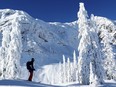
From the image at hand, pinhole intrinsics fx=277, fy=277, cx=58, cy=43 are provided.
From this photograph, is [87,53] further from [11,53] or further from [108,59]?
[11,53]

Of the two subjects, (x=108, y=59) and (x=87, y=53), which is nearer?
(x=87, y=53)

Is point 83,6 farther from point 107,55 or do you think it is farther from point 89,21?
point 107,55

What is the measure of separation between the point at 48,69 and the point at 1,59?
A: 13434 centimetres

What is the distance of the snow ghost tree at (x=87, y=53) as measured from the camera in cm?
3925

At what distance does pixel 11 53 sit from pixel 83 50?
70.9ft

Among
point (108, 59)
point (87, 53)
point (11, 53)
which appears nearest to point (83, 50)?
point (87, 53)

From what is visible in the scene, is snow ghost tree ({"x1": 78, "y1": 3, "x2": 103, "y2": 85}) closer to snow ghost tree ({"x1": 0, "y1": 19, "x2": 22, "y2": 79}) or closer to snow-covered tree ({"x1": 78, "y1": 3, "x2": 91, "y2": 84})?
snow-covered tree ({"x1": 78, "y1": 3, "x2": 91, "y2": 84})

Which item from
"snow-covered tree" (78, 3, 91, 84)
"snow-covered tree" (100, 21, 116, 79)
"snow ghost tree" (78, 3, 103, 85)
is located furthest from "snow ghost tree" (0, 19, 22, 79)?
"snow ghost tree" (78, 3, 103, 85)

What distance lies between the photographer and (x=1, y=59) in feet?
200

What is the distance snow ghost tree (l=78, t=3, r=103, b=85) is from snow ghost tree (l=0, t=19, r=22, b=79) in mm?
19506

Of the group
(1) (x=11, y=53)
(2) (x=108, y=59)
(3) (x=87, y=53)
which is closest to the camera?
(3) (x=87, y=53)

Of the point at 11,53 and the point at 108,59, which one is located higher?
the point at 11,53

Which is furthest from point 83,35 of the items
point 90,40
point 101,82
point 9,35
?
point 9,35

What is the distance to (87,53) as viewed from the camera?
4003 centimetres
